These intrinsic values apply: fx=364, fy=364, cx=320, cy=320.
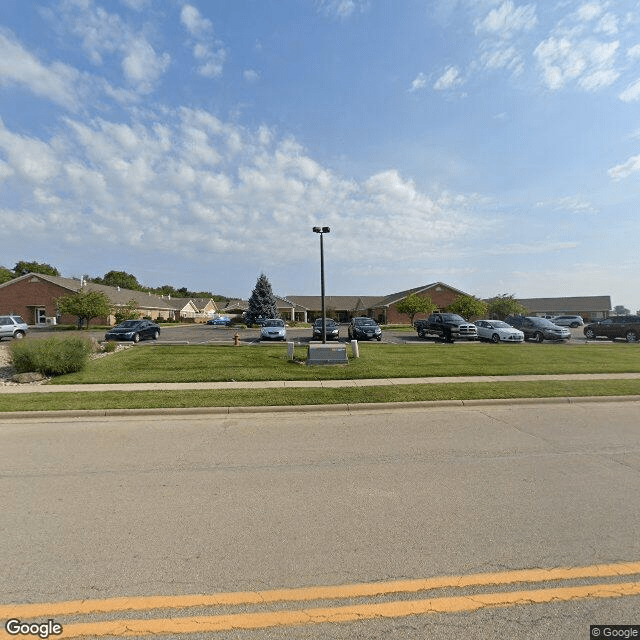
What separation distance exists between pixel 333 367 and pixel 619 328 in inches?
847

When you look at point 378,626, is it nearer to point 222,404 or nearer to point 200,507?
point 200,507

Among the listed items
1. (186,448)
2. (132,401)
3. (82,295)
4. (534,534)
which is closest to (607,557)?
(534,534)

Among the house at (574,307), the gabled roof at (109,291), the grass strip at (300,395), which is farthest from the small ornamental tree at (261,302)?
the house at (574,307)

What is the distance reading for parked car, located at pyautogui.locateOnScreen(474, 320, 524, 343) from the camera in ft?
75.1

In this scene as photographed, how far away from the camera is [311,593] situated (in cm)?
254

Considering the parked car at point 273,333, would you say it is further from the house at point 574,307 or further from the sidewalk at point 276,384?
the house at point 574,307

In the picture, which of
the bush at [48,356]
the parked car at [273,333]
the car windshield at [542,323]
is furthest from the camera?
the parked car at [273,333]

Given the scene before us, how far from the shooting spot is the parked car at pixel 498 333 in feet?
75.1

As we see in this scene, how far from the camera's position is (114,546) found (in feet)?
10.1

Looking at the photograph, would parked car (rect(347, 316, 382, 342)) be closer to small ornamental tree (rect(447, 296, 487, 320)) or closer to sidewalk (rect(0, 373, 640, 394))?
sidewalk (rect(0, 373, 640, 394))

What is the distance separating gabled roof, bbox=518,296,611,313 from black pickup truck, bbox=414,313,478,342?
64.6m

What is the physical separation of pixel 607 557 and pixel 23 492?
5633mm

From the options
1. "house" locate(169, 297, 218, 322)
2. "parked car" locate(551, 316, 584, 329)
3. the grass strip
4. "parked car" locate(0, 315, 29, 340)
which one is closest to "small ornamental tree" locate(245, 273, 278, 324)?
"house" locate(169, 297, 218, 322)

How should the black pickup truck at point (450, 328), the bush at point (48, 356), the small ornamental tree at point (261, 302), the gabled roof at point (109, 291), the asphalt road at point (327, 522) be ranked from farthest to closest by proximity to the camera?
1. the small ornamental tree at point (261, 302)
2. the gabled roof at point (109, 291)
3. the black pickup truck at point (450, 328)
4. the bush at point (48, 356)
5. the asphalt road at point (327, 522)
